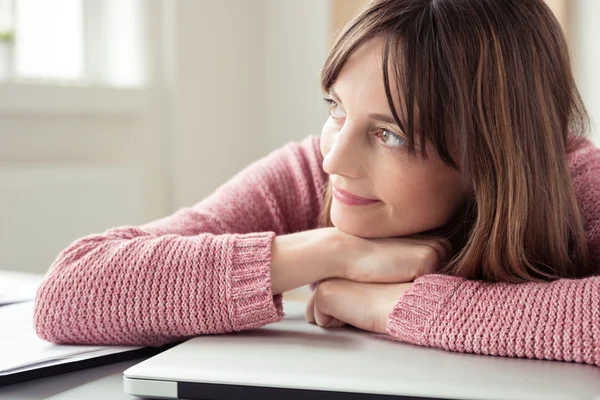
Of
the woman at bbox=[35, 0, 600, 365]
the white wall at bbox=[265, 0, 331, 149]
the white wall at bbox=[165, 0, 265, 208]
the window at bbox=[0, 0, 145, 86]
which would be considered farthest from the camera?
the white wall at bbox=[265, 0, 331, 149]

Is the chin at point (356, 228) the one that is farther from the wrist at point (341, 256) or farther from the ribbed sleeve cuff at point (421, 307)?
the ribbed sleeve cuff at point (421, 307)

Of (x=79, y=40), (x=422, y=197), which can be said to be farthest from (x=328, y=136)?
(x=79, y=40)

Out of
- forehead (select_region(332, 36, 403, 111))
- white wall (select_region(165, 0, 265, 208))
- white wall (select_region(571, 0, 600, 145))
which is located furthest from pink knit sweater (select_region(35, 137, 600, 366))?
white wall (select_region(165, 0, 265, 208))

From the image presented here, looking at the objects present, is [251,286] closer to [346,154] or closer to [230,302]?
[230,302]

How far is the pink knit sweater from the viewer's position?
80 cm

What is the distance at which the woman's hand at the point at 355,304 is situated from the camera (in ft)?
2.97

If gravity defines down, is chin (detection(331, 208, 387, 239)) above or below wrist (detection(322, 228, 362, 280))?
above

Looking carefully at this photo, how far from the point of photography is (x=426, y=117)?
0.90 meters

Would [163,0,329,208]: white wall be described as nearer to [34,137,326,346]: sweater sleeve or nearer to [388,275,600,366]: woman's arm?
[34,137,326,346]: sweater sleeve

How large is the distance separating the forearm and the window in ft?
4.88

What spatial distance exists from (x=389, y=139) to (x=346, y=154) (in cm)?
6

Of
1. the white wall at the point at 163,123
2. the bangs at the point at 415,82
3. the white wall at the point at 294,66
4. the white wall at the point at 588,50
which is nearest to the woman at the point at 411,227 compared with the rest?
the bangs at the point at 415,82

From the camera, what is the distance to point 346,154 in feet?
3.04

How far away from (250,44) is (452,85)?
2031 mm
